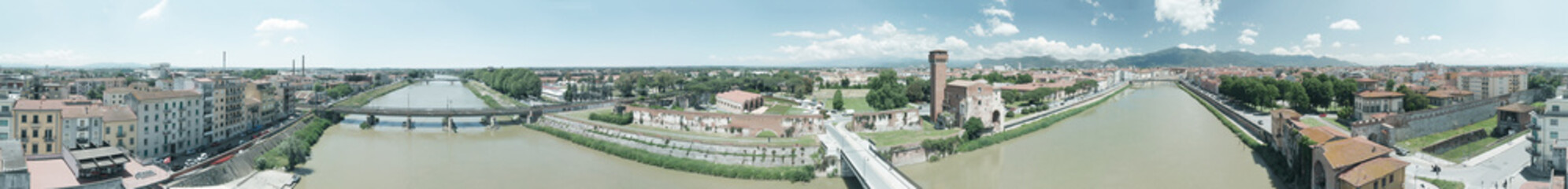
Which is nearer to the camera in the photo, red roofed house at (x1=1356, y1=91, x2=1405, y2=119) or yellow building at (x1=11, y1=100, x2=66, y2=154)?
yellow building at (x1=11, y1=100, x2=66, y2=154)

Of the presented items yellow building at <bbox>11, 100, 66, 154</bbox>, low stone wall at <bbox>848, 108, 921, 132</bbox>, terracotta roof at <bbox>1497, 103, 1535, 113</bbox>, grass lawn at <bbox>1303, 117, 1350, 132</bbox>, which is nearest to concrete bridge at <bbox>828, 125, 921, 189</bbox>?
low stone wall at <bbox>848, 108, 921, 132</bbox>

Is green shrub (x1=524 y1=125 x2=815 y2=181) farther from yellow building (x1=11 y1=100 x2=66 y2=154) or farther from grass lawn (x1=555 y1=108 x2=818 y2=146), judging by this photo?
yellow building (x1=11 y1=100 x2=66 y2=154)

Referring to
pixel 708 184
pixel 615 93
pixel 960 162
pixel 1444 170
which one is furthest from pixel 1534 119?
pixel 615 93

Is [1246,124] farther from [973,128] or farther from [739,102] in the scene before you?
[739,102]

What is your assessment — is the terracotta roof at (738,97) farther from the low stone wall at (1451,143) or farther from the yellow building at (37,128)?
the low stone wall at (1451,143)

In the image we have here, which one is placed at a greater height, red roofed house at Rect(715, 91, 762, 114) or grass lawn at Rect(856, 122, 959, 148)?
red roofed house at Rect(715, 91, 762, 114)

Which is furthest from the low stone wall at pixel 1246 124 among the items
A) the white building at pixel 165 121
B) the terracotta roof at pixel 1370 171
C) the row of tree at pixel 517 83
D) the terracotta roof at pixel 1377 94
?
the row of tree at pixel 517 83
